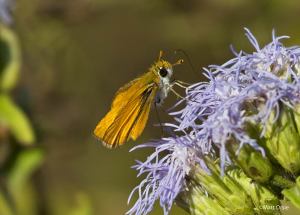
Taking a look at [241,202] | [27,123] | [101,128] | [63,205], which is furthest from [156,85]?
[63,205]

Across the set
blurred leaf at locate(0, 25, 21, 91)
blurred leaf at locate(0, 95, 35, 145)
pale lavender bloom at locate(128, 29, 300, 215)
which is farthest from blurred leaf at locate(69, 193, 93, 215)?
pale lavender bloom at locate(128, 29, 300, 215)

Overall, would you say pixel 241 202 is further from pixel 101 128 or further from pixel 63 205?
pixel 63 205

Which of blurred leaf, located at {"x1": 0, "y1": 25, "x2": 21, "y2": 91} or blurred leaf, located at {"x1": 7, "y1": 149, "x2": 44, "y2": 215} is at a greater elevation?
blurred leaf, located at {"x1": 0, "y1": 25, "x2": 21, "y2": 91}

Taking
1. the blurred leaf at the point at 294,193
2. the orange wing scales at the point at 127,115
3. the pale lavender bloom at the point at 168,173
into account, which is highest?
the orange wing scales at the point at 127,115

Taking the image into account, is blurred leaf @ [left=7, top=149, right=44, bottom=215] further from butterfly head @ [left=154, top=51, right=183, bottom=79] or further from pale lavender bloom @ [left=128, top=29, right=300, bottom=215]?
pale lavender bloom @ [left=128, top=29, right=300, bottom=215]

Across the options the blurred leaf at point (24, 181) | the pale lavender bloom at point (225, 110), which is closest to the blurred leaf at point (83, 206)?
the blurred leaf at point (24, 181)

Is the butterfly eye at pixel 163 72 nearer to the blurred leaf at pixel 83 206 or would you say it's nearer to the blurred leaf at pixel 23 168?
the blurred leaf at pixel 83 206
